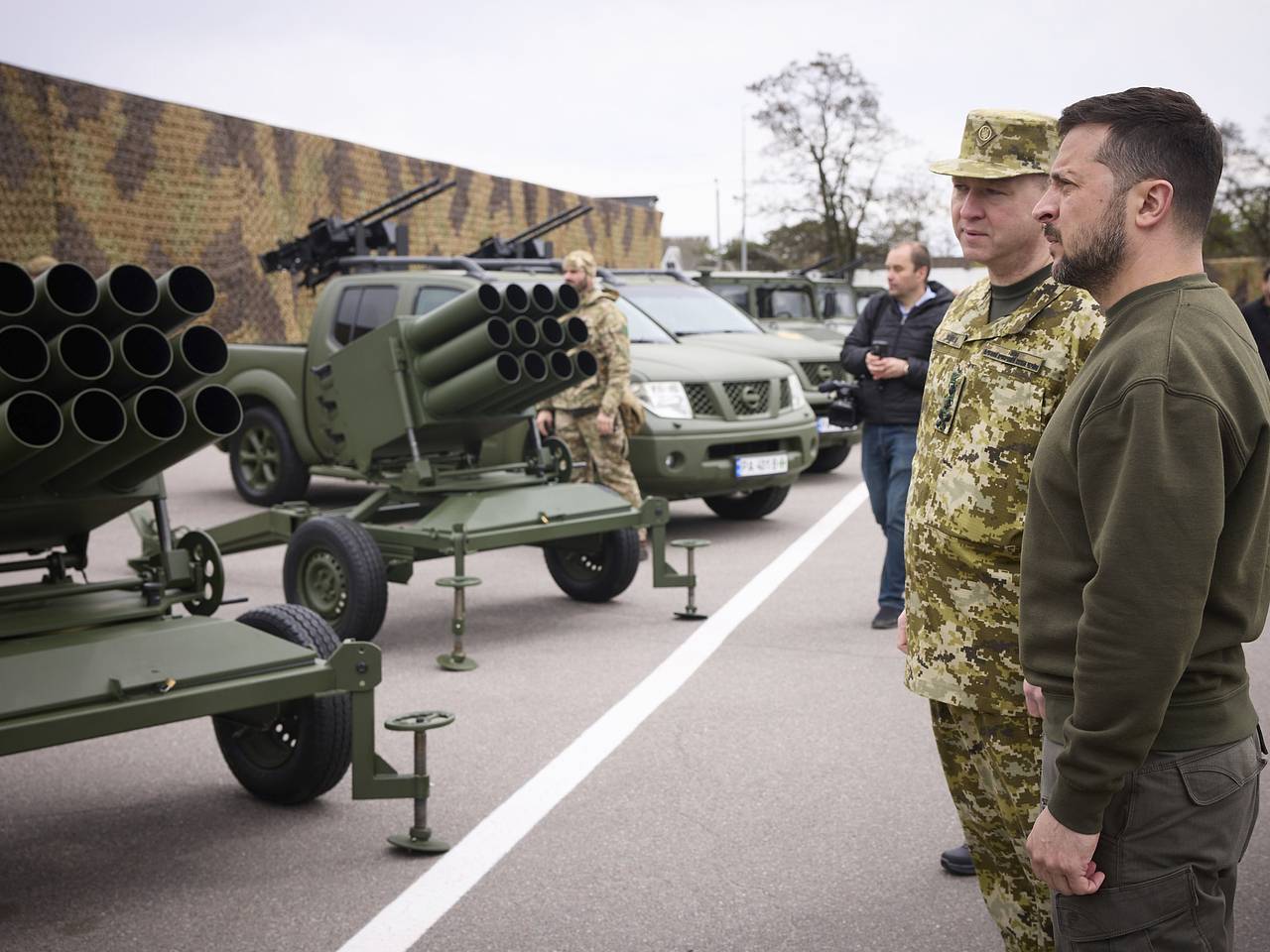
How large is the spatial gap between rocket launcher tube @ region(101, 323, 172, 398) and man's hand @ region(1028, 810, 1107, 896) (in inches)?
125

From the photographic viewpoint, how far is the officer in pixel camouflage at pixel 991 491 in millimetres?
Result: 3123

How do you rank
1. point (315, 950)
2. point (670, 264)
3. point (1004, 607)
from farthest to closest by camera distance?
point (670, 264)
point (315, 950)
point (1004, 607)

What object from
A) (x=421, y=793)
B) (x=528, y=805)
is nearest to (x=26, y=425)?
(x=421, y=793)

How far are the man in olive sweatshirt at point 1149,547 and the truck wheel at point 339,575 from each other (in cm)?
556

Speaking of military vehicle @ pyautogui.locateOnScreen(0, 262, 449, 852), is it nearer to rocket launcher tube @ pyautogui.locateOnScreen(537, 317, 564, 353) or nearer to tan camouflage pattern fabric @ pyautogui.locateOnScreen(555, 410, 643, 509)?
rocket launcher tube @ pyautogui.locateOnScreen(537, 317, 564, 353)

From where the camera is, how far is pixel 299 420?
1208 cm

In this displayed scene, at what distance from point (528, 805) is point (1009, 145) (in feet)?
9.27

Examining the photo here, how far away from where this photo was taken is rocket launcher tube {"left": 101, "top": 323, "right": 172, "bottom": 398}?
445 centimetres

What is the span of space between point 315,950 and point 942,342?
7.38 feet

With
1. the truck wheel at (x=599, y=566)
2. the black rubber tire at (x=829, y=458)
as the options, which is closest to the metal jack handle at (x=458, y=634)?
the truck wheel at (x=599, y=566)

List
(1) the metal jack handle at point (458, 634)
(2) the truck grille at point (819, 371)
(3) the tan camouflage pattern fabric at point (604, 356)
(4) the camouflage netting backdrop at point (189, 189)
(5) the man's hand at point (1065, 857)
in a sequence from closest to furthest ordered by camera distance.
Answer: (5) the man's hand at point (1065, 857)
(1) the metal jack handle at point (458, 634)
(3) the tan camouflage pattern fabric at point (604, 356)
(2) the truck grille at point (819, 371)
(4) the camouflage netting backdrop at point (189, 189)

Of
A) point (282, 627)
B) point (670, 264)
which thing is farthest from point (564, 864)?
point (670, 264)

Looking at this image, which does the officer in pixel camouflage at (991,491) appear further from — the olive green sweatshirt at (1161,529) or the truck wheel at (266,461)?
the truck wheel at (266,461)

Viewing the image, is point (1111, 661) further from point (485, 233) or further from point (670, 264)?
point (485, 233)
